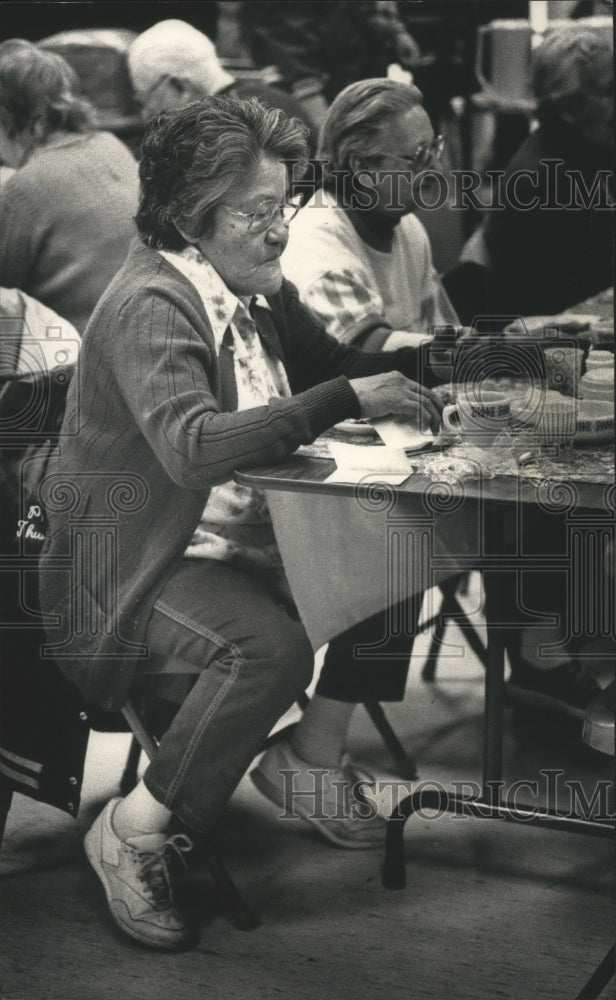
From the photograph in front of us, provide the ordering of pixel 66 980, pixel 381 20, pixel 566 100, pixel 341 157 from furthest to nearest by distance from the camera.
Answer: pixel 566 100, pixel 381 20, pixel 341 157, pixel 66 980

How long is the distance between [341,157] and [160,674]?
1.06 m

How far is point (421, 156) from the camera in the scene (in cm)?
266

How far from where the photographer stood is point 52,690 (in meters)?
2.71

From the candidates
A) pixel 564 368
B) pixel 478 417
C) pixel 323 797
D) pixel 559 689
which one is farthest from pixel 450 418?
pixel 559 689

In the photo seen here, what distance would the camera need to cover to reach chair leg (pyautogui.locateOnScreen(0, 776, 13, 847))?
9.10ft

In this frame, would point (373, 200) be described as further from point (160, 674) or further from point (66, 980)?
point (66, 980)

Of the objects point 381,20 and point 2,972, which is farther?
point 381,20

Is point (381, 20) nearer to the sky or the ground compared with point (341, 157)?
nearer to the sky

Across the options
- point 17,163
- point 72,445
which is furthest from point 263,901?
point 17,163

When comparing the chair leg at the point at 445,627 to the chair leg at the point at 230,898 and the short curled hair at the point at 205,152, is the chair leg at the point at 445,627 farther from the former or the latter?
the short curled hair at the point at 205,152

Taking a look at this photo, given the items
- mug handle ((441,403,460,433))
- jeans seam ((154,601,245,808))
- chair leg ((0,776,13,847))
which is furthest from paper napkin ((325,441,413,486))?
chair leg ((0,776,13,847))

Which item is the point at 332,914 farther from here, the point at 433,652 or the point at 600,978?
the point at 433,652

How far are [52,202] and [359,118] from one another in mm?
632

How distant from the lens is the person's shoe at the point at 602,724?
7.67 ft
